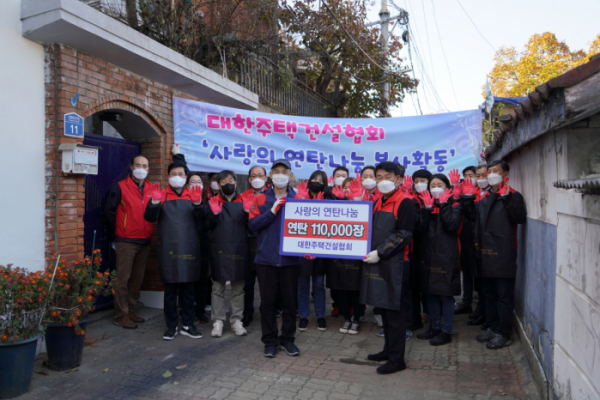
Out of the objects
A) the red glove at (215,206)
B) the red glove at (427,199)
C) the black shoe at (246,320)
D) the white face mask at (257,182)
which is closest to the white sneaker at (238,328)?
the black shoe at (246,320)

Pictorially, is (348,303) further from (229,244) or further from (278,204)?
(278,204)

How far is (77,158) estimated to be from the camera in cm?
464

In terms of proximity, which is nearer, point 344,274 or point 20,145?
point 20,145

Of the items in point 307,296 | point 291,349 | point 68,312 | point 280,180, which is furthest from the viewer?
point 307,296

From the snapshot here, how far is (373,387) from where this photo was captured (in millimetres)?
3867

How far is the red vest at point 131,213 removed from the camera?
5.34 meters

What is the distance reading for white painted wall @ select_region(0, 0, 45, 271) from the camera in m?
4.21

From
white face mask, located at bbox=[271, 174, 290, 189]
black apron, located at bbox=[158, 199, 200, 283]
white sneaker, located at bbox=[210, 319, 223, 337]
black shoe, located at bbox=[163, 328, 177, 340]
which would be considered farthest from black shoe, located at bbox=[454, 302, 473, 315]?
black shoe, located at bbox=[163, 328, 177, 340]

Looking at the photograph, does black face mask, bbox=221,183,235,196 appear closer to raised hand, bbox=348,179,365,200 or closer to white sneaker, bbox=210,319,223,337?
raised hand, bbox=348,179,365,200

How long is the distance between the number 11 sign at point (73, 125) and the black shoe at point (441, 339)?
15.0 ft

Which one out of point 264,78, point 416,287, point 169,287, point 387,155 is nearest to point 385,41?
point 264,78

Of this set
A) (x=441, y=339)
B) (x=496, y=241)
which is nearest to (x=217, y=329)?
(x=441, y=339)

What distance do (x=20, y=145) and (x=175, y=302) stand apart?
7.60 ft

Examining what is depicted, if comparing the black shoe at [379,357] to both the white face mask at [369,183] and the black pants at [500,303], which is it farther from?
the white face mask at [369,183]
